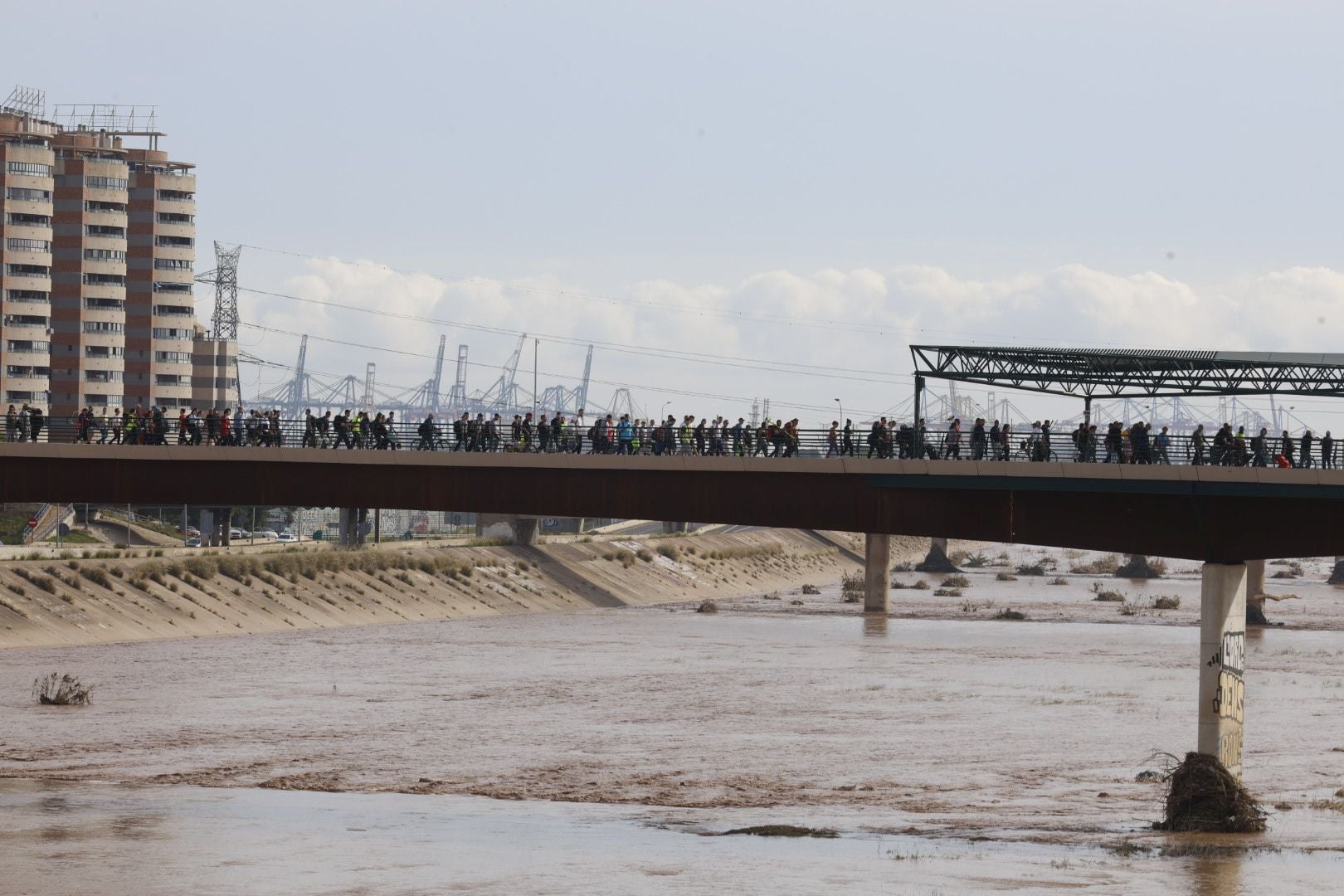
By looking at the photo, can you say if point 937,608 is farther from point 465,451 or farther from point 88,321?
point 88,321

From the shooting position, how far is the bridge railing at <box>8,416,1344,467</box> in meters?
43.3

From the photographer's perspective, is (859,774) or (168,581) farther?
(168,581)

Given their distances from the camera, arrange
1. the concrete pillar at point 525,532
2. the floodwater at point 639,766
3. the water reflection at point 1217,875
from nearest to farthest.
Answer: the water reflection at point 1217,875 → the floodwater at point 639,766 → the concrete pillar at point 525,532

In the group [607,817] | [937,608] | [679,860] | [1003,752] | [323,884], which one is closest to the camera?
[323,884]

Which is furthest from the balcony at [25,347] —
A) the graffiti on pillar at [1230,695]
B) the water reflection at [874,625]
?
the graffiti on pillar at [1230,695]

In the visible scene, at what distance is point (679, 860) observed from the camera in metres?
34.9

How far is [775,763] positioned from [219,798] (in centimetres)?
1456

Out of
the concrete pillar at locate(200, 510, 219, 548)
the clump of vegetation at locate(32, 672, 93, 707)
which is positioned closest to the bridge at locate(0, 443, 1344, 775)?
the clump of vegetation at locate(32, 672, 93, 707)

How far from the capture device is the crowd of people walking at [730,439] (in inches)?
1704

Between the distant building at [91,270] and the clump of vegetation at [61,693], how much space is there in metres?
107

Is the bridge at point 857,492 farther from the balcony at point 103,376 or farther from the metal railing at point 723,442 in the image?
the balcony at point 103,376

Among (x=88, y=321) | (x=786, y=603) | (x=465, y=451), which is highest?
(x=88, y=321)

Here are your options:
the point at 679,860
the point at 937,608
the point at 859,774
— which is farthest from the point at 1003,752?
the point at 937,608

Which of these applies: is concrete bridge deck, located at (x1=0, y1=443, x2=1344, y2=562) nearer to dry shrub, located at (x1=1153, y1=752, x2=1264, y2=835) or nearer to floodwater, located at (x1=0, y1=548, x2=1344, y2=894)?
dry shrub, located at (x1=1153, y1=752, x2=1264, y2=835)
